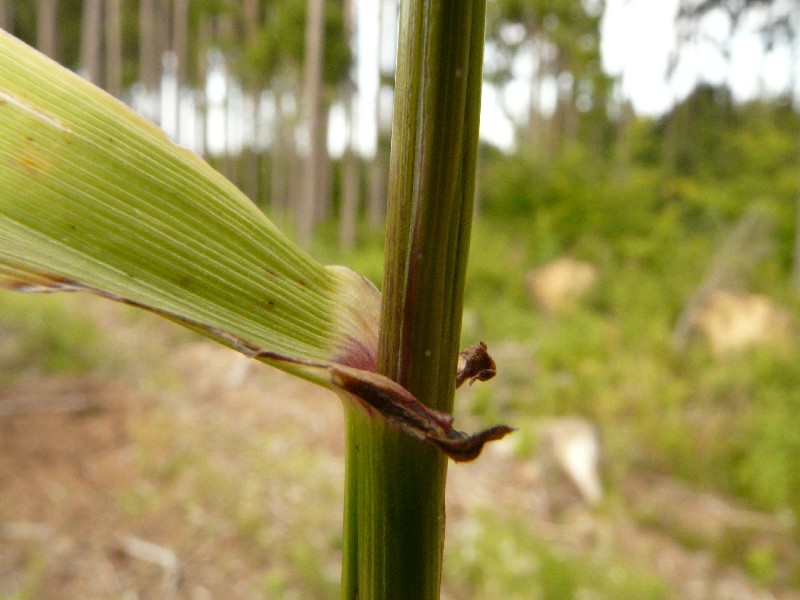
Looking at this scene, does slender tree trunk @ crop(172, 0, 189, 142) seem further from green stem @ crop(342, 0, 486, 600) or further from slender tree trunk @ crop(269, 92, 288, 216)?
green stem @ crop(342, 0, 486, 600)

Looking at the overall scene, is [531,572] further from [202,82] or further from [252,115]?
[252,115]

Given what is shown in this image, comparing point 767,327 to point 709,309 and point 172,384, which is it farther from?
point 172,384

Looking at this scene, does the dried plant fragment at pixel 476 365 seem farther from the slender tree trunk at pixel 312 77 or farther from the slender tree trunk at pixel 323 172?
the slender tree trunk at pixel 323 172

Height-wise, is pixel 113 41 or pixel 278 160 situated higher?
pixel 278 160

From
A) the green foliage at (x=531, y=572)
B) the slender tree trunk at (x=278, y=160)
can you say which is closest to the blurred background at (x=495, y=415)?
the green foliage at (x=531, y=572)

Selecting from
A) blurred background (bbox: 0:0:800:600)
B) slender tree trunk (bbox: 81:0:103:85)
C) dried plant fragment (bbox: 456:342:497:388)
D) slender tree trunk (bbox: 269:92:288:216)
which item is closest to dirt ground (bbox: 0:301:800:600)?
blurred background (bbox: 0:0:800:600)

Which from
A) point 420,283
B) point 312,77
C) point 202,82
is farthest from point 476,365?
point 202,82
